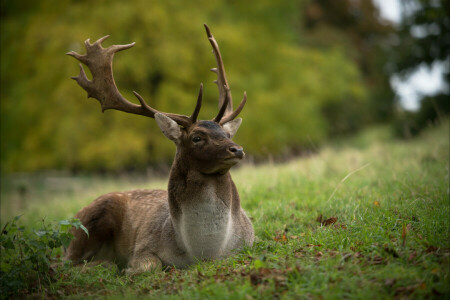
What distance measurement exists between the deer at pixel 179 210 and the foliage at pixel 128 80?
8418 millimetres

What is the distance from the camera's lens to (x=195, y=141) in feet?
14.6

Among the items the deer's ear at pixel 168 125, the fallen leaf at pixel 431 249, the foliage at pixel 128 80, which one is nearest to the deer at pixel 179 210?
the deer's ear at pixel 168 125

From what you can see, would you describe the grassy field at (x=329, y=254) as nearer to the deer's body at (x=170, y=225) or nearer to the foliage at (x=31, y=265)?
the foliage at (x=31, y=265)

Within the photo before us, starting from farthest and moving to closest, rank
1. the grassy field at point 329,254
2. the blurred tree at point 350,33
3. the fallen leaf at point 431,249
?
the blurred tree at point 350,33, the fallen leaf at point 431,249, the grassy field at point 329,254

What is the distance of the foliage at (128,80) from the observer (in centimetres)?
1436

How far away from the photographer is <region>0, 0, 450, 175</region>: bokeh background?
14406mm

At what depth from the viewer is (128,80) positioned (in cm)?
1488

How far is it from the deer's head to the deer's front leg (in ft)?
3.82

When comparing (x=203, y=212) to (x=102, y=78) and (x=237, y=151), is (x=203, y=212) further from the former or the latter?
(x=102, y=78)

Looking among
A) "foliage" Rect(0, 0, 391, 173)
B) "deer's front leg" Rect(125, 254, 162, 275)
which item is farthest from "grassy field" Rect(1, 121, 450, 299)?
"foliage" Rect(0, 0, 391, 173)

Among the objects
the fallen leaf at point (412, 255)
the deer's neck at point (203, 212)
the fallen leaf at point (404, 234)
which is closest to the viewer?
the fallen leaf at point (412, 255)

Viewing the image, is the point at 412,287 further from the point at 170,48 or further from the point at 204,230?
the point at 170,48

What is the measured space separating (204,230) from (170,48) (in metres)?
11.2

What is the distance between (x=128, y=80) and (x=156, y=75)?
1.07m
